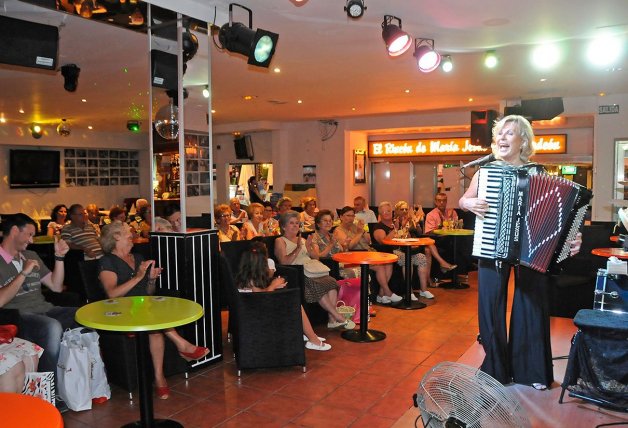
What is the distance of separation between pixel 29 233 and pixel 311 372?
2.39 meters

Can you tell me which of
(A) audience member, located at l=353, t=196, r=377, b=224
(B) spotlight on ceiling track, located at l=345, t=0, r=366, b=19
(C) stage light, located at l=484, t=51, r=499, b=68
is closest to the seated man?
(B) spotlight on ceiling track, located at l=345, t=0, r=366, b=19

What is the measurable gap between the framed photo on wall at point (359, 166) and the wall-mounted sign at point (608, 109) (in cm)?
566

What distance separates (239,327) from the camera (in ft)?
13.6

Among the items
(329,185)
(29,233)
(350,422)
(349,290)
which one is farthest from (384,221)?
(329,185)

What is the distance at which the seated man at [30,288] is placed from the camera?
358 cm

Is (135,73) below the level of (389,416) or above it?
above

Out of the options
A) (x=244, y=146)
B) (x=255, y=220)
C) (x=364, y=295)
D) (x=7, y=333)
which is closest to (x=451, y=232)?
(x=255, y=220)

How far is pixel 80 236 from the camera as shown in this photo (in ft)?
21.6

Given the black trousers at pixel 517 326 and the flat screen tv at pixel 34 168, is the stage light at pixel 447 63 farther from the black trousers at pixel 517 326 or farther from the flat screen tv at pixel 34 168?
the flat screen tv at pixel 34 168

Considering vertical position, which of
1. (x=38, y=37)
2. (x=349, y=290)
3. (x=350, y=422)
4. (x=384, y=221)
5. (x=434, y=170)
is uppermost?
(x=38, y=37)

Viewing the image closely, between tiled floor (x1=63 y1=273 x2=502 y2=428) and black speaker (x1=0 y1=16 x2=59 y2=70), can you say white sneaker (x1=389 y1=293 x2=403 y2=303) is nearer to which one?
tiled floor (x1=63 y1=273 x2=502 y2=428)

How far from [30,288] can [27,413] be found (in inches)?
98.8

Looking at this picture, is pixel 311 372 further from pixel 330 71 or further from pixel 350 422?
pixel 330 71

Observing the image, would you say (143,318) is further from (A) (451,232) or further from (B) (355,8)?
(A) (451,232)
